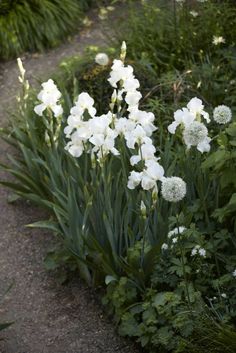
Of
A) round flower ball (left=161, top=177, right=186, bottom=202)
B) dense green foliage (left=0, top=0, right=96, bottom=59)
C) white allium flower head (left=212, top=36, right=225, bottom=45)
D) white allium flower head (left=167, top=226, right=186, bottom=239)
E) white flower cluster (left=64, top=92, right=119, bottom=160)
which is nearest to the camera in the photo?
round flower ball (left=161, top=177, right=186, bottom=202)

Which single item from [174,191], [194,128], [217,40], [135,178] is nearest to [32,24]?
[217,40]

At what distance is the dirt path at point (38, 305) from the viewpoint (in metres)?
3.59

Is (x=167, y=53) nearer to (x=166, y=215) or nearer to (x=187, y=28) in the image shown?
(x=187, y=28)

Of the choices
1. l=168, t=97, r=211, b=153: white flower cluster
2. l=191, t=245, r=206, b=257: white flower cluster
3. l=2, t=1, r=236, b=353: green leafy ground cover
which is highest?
l=168, t=97, r=211, b=153: white flower cluster

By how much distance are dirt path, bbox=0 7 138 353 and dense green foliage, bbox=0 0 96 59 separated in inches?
89.4

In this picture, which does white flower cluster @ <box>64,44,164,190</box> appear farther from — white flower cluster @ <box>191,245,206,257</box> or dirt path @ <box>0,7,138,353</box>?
dirt path @ <box>0,7,138,353</box>

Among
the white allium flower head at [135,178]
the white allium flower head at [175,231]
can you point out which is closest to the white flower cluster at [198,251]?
the white allium flower head at [175,231]

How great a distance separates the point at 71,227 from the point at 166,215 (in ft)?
1.72

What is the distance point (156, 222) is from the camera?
3689mm

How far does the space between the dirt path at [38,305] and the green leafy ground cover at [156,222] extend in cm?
12

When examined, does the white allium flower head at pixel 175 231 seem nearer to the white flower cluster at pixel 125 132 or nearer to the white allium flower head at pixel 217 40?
the white flower cluster at pixel 125 132

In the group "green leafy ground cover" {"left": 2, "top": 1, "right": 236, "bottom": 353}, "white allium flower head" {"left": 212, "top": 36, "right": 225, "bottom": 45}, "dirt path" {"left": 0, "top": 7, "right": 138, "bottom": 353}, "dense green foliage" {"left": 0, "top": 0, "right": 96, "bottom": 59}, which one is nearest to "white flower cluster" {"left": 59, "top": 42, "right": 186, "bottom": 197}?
"green leafy ground cover" {"left": 2, "top": 1, "right": 236, "bottom": 353}

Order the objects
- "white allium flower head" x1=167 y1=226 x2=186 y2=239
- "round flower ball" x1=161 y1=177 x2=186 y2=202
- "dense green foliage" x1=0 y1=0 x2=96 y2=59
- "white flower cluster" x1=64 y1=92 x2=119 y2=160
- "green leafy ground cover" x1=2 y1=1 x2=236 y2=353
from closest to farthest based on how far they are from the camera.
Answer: "round flower ball" x1=161 y1=177 x2=186 y2=202, "green leafy ground cover" x1=2 y1=1 x2=236 y2=353, "white allium flower head" x1=167 y1=226 x2=186 y2=239, "white flower cluster" x1=64 y1=92 x2=119 y2=160, "dense green foliage" x1=0 y1=0 x2=96 y2=59

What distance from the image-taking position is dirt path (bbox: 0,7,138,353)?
359 cm
